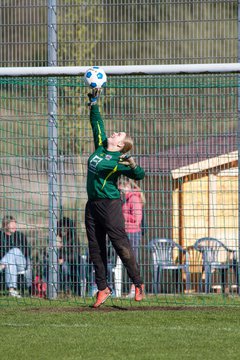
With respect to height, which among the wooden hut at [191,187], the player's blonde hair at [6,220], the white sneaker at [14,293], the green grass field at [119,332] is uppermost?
the wooden hut at [191,187]

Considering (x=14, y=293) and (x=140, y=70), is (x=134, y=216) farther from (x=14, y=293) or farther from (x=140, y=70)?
(x=140, y=70)

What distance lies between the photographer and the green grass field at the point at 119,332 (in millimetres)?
7621

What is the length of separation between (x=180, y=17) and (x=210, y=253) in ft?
10.2

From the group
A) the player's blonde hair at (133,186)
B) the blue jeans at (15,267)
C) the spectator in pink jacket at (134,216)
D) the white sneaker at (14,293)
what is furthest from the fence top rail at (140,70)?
the white sneaker at (14,293)

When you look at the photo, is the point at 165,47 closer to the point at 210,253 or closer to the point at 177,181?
the point at 177,181

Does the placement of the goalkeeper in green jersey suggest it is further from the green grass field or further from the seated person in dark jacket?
the seated person in dark jacket

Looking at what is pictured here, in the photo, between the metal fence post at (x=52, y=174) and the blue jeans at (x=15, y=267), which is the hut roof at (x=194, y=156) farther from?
the blue jeans at (x=15, y=267)

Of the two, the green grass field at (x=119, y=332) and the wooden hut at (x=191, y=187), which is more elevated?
the wooden hut at (x=191, y=187)

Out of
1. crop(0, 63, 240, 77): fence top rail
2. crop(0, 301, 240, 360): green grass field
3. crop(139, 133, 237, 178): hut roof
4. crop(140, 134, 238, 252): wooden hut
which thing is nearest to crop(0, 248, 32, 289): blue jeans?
crop(0, 301, 240, 360): green grass field

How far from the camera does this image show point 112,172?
10234mm

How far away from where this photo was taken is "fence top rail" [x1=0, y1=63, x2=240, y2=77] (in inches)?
405

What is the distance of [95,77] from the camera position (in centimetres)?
1030

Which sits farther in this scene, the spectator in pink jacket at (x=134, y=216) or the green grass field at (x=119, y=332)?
the spectator in pink jacket at (x=134, y=216)

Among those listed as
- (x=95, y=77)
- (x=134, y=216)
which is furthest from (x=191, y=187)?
(x=95, y=77)
